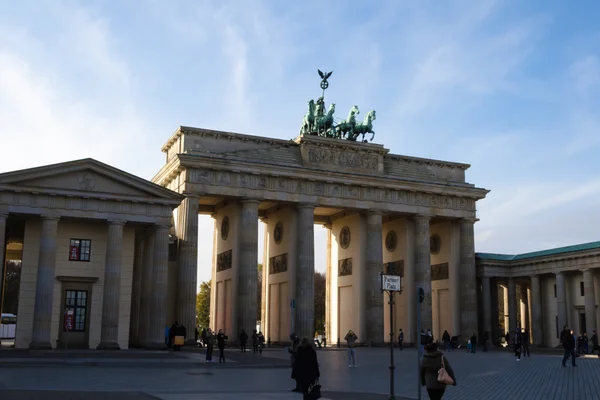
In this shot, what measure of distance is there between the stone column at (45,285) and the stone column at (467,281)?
36.6 meters

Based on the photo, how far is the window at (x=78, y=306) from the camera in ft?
131

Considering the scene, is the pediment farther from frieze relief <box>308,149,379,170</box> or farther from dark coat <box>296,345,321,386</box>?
dark coat <box>296,345,321,386</box>

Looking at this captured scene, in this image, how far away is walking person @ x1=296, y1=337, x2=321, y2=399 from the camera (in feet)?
49.4

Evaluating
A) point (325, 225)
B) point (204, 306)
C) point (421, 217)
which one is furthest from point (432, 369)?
point (204, 306)

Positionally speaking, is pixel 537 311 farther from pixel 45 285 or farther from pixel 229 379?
pixel 229 379

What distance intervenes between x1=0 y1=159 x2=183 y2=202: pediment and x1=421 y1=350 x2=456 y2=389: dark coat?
2893cm

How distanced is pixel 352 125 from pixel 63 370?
3939cm

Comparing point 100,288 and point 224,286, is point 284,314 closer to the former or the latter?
point 224,286

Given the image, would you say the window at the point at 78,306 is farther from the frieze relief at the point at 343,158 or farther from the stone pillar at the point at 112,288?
the frieze relief at the point at 343,158

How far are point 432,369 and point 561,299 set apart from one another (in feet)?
166

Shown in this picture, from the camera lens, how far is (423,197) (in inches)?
2403

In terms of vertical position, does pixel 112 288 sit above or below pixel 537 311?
above

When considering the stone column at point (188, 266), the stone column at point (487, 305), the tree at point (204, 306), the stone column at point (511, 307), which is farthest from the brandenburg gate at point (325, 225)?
the tree at point (204, 306)

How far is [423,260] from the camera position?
60062 mm
